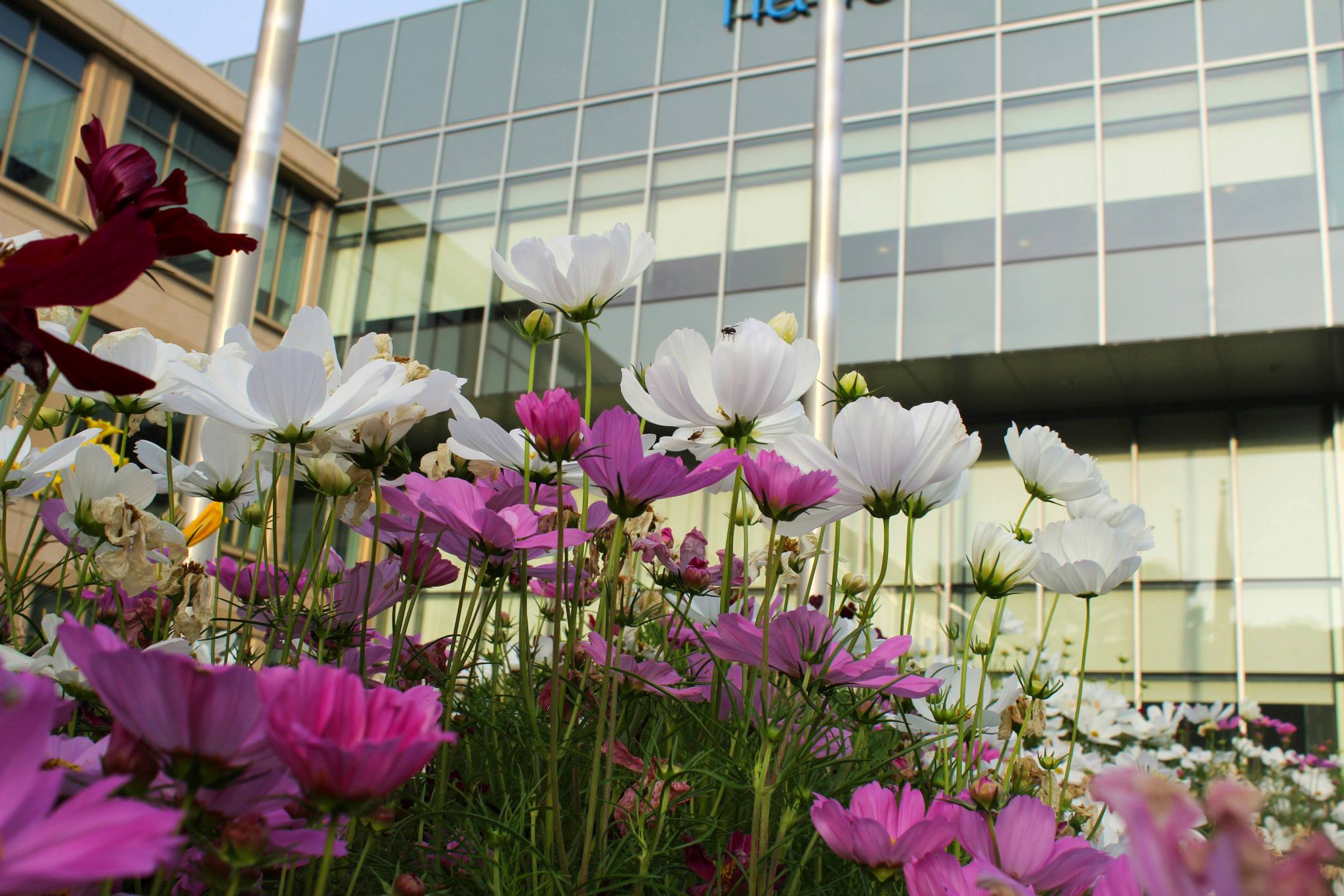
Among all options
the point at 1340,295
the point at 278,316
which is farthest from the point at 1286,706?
the point at 278,316

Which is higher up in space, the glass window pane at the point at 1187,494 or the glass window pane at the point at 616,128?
the glass window pane at the point at 616,128

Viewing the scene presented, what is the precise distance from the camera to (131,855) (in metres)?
0.21

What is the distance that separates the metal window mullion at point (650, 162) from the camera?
400 inches

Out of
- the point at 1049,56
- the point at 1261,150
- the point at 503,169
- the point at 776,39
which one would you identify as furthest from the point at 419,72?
the point at 1261,150

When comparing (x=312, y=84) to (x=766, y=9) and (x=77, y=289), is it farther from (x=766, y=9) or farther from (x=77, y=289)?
(x=77, y=289)

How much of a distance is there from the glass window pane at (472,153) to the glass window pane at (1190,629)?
25.2ft

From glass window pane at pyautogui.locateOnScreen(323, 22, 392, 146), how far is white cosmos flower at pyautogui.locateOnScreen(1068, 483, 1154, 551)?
1261 cm

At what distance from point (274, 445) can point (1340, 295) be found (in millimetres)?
9264

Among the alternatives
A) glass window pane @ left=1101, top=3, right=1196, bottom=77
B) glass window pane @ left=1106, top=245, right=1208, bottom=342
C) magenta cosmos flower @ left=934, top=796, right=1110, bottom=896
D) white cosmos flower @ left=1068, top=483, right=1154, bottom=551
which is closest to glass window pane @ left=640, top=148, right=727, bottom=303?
glass window pane @ left=1106, top=245, right=1208, bottom=342

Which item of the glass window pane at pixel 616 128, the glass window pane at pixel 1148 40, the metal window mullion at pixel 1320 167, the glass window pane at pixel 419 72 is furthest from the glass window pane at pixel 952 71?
the glass window pane at pixel 419 72

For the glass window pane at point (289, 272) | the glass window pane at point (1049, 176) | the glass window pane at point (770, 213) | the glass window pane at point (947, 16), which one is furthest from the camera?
the glass window pane at point (289, 272)

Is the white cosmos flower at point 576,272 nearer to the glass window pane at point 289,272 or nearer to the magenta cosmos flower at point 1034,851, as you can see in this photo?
the magenta cosmos flower at point 1034,851

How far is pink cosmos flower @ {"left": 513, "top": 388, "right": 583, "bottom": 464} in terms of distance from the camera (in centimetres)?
61

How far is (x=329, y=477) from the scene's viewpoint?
66 cm
